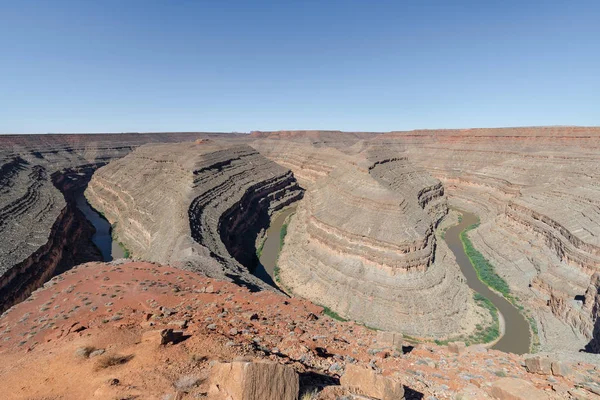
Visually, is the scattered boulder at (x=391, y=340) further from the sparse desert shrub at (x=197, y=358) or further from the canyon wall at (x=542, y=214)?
the canyon wall at (x=542, y=214)

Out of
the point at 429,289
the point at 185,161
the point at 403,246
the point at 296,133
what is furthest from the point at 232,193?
the point at 296,133

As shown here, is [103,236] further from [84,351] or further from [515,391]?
[515,391]

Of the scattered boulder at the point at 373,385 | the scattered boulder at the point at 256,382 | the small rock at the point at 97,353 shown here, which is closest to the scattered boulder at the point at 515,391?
the scattered boulder at the point at 373,385

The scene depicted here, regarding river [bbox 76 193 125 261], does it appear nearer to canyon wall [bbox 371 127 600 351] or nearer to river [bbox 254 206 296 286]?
river [bbox 254 206 296 286]

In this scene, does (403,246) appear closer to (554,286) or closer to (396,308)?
(396,308)

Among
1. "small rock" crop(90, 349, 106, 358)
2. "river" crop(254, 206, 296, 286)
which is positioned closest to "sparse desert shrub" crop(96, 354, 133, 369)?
"small rock" crop(90, 349, 106, 358)

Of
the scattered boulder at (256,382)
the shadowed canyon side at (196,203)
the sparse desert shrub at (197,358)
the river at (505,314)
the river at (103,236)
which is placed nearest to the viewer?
the scattered boulder at (256,382)
